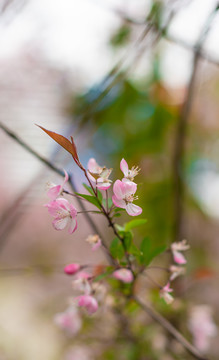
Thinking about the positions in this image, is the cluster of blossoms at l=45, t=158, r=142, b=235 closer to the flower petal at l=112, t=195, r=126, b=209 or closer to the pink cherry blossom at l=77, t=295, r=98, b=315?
the flower petal at l=112, t=195, r=126, b=209


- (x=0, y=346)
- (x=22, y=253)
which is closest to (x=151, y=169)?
(x=0, y=346)

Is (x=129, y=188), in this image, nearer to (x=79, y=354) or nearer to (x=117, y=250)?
(x=117, y=250)

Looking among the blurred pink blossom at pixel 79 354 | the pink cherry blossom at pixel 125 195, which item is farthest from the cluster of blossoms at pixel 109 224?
the blurred pink blossom at pixel 79 354

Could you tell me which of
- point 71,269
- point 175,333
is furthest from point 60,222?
point 175,333

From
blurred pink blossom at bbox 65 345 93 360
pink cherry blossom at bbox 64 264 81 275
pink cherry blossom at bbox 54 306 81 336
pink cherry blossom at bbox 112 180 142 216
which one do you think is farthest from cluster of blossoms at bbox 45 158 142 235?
blurred pink blossom at bbox 65 345 93 360

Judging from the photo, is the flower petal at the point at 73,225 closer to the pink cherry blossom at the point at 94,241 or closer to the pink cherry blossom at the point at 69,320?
the pink cherry blossom at the point at 94,241
